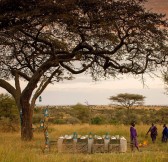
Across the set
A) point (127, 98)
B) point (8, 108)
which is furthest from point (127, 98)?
point (8, 108)

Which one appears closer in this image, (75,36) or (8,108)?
(75,36)

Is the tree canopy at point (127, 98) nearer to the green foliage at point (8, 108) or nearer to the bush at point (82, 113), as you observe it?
the bush at point (82, 113)

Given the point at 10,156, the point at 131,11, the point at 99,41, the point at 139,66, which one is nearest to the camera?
the point at 10,156

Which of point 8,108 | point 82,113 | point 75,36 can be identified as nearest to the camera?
point 75,36

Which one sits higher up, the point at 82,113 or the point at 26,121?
the point at 82,113

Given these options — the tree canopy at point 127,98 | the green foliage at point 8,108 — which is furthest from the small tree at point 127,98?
the green foliage at point 8,108

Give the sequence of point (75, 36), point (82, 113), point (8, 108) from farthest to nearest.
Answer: point (82, 113), point (8, 108), point (75, 36)

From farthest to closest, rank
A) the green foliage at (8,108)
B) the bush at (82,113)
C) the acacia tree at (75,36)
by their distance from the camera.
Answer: the bush at (82,113) < the green foliage at (8,108) < the acacia tree at (75,36)

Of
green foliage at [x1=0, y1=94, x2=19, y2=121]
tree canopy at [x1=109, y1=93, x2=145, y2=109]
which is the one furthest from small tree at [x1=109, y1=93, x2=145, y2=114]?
green foliage at [x1=0, y1=94, x2=19, y2=121]

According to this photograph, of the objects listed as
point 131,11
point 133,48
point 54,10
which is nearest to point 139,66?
point 133,48

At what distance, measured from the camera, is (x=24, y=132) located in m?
22.2

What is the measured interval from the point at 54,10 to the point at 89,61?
6.05m

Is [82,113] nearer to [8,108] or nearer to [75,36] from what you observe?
[8,108]

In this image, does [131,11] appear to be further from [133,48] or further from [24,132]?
[24,132]
